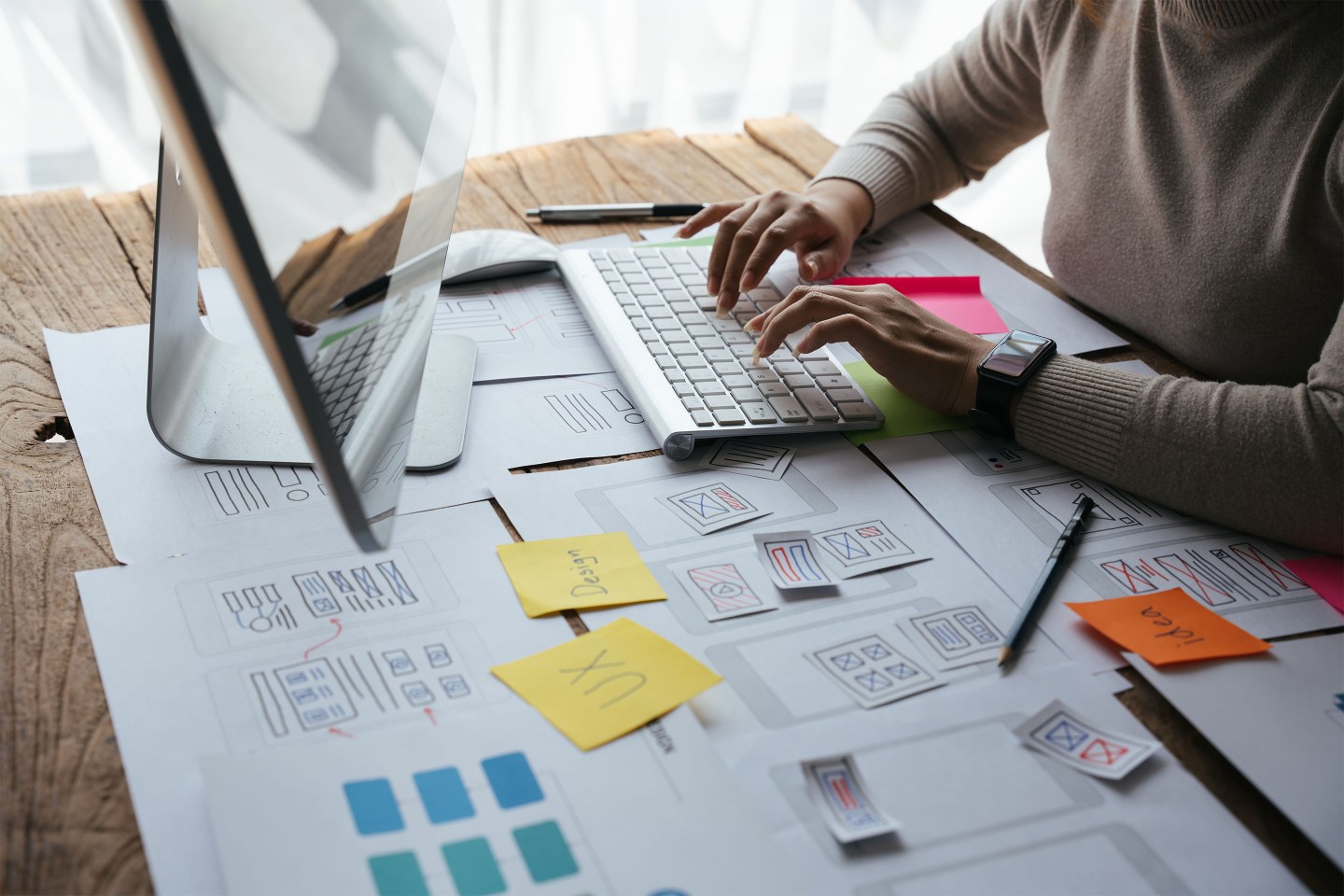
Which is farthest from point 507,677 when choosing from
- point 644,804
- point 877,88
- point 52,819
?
point 877,88

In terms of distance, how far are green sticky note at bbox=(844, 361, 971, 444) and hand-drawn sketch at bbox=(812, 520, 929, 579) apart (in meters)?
0.12

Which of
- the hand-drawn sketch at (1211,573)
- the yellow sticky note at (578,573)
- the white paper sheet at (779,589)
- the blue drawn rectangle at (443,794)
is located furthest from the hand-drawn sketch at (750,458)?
the blue drawn rectangle at (443,794)

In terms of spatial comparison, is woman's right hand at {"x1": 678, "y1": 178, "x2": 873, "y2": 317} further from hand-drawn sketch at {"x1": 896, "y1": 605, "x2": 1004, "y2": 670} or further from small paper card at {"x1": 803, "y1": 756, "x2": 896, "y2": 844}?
small paper card at {"x1": 803, "y1": 756, "x2": 896, "y2": 844}

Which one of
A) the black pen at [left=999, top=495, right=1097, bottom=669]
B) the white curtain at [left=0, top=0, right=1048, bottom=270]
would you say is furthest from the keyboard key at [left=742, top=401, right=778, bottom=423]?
the white curtain at [left=0, top=0, right=1048, bottom=270]

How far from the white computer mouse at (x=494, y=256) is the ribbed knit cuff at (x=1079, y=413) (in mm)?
468

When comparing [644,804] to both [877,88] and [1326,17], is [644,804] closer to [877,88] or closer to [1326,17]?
[1326,17]

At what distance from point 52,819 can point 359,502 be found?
199mm

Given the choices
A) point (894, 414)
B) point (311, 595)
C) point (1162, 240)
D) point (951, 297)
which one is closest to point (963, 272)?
point (951, 297)

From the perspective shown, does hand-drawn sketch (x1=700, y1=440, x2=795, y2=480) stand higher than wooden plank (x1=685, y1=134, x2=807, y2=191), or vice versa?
wooden plank (x1=685, y1=134, x2=807, y2=191)

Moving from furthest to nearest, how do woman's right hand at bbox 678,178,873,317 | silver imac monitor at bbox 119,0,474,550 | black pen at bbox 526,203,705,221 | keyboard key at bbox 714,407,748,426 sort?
black pen at bbox 526,203,705,221
woman's right hand at bbox 678,178,873,317
keyboard key at bbox 714,407,748,426
silver imac monitor at bbox 119,0,474,550

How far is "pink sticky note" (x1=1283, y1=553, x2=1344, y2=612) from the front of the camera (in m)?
0.71

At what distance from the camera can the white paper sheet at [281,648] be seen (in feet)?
1.78

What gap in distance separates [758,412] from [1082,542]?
244 millimetres

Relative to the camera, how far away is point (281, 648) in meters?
0.61
